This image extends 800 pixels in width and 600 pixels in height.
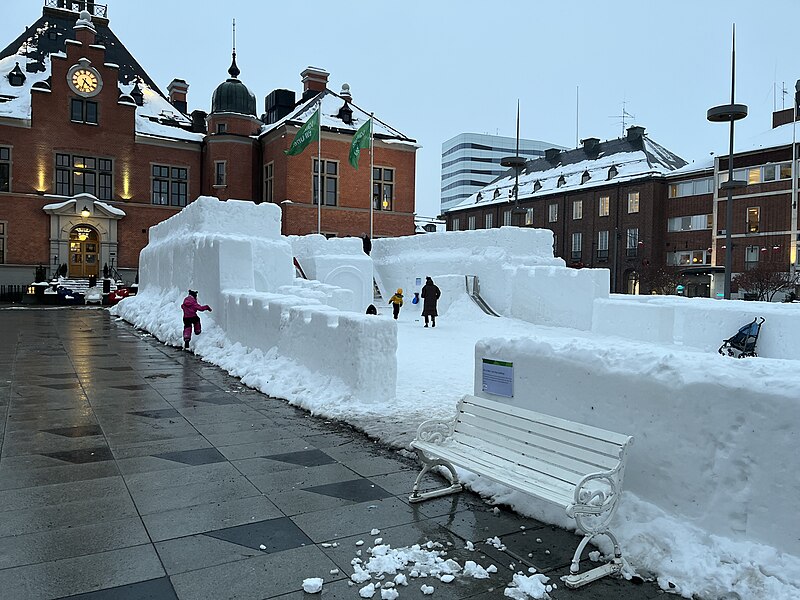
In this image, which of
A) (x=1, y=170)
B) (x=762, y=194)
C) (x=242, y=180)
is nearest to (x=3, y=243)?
(x=1, y=170)

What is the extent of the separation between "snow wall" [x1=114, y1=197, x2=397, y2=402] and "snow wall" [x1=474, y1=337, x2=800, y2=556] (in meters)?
3.82

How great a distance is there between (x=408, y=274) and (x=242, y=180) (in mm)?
17867

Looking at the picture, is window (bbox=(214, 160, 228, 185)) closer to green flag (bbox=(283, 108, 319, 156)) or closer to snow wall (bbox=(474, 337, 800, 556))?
green flag (bbox=(283, 108, 319, 156))

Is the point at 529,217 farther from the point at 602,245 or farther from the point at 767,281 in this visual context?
the point at 767,281

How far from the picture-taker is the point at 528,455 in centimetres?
509

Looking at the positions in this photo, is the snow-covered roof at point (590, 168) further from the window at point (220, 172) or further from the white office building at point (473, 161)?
the white office building at point (473, 161)

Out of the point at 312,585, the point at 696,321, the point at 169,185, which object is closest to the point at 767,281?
the point at 696,321

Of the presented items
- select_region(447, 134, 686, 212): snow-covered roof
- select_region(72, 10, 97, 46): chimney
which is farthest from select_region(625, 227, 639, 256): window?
select_region(72, 10, 97, 46): chimney

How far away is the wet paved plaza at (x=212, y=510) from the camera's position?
396 cm

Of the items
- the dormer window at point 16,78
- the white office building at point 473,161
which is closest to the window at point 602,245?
the dormer window at point 16,78

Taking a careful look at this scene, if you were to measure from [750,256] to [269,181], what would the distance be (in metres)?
36.2

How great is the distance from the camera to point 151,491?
5.52m

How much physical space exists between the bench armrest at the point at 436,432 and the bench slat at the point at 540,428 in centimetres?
14

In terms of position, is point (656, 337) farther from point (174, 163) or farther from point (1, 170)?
point (1, 170)
